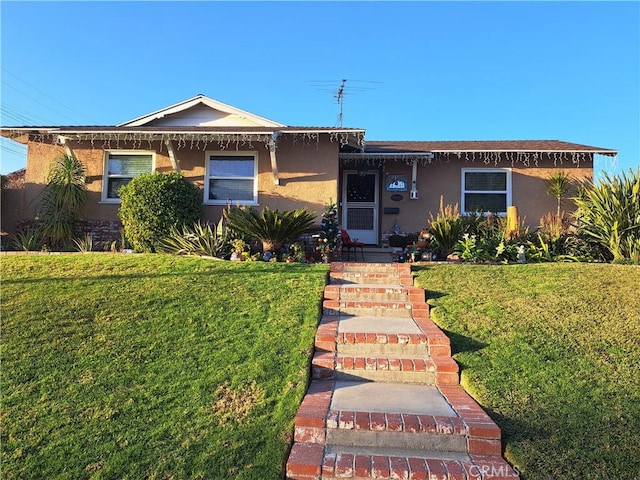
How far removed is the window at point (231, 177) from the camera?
1050 centimetres

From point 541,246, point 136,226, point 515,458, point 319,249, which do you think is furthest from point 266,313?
point 541,246

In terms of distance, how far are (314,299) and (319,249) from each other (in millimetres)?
3174

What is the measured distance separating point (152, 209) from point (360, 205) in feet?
18.5

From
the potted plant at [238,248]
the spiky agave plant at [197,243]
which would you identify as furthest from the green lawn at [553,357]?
the spiky agave plant at [197,243]

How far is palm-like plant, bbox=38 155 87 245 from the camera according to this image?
9539 mm

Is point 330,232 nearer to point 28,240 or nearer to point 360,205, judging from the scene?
point 360,205

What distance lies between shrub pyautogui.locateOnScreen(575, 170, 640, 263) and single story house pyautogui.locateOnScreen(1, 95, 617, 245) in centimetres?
294

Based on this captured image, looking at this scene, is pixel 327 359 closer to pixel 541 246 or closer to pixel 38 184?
pixel 541 246

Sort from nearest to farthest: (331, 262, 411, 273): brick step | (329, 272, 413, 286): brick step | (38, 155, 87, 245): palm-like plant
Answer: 1. (329, 272, 413, 286): brick step
2. (331, 262, 411, 273): brick step
3. (38, 155, 87, 245): palm-like plant

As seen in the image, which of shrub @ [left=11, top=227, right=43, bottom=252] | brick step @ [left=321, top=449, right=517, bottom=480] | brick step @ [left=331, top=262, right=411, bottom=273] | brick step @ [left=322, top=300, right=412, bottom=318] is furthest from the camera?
shrub @ [left=11, top=227, right=43, bottom=252]

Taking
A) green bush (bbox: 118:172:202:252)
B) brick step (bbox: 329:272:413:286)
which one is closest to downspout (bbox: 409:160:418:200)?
brick step (bbox: 329:272:413:286)

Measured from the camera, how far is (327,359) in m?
4.36

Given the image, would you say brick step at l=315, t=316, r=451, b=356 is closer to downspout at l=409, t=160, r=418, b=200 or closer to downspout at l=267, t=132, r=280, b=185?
downspout at l=267, t=132, r=280, b=185

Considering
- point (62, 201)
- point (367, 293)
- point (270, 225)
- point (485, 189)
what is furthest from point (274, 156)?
point (485, 189)
